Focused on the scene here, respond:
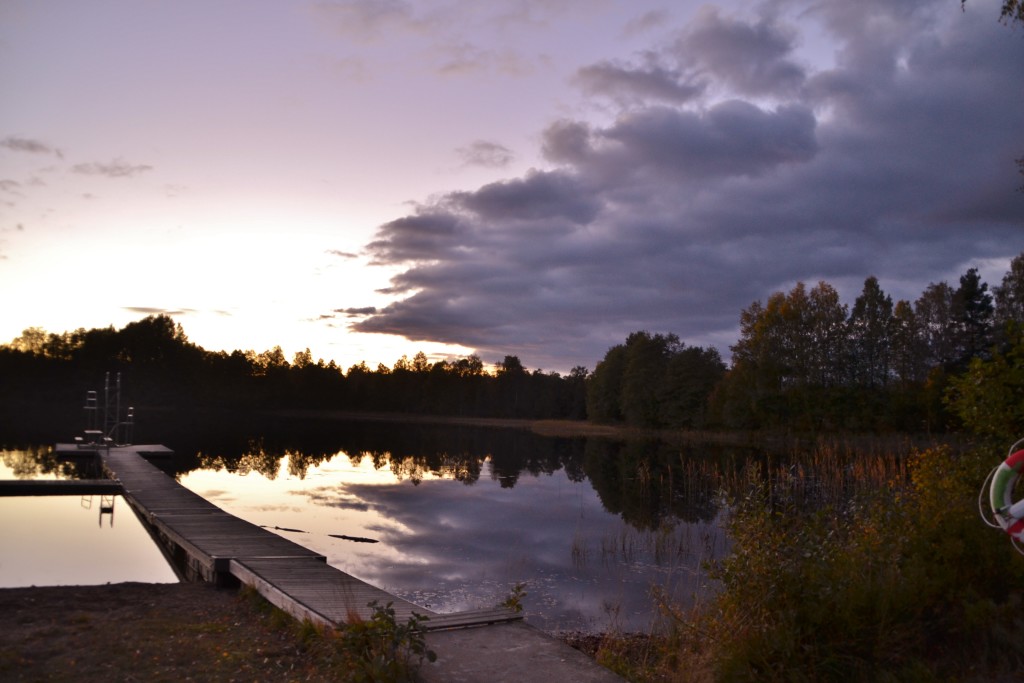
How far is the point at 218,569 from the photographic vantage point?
8516 millimetres

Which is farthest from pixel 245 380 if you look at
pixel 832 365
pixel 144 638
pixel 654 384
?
pixel 144 638

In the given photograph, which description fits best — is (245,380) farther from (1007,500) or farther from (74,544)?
(1007,500)

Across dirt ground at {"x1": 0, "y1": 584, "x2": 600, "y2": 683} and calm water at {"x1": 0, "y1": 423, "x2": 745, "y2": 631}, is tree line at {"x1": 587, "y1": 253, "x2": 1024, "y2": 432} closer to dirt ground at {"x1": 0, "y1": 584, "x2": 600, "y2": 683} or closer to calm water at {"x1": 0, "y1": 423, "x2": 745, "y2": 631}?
calm water at {"x1": 0, "y1": 423, "x2": 745, "y2": 631}

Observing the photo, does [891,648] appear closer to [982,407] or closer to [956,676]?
[956,676]

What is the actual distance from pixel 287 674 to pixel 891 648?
13.0 feet

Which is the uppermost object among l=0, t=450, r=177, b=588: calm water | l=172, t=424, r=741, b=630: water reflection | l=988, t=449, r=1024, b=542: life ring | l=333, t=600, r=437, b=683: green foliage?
l=988, t=449, r=1024, b=542: life ring

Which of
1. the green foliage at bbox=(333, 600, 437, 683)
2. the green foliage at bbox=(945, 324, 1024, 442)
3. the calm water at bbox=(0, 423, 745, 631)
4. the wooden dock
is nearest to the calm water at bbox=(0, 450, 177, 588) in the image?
the calm water at bbox=(0, 423, 745, 631)

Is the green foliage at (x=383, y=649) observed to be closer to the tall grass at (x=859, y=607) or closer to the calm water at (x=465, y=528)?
the tall grass at (x=859, y=607)

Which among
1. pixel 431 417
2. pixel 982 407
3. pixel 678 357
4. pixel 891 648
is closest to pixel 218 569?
pixel 891 648

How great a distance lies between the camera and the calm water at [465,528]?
10.3 m

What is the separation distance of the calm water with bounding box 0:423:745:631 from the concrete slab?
290cm

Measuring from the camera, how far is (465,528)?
15.5m

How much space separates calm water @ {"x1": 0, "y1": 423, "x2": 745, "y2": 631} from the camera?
→ 405 inches

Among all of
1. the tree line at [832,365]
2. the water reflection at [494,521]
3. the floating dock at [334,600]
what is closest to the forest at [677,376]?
the tree line at [832,365]
